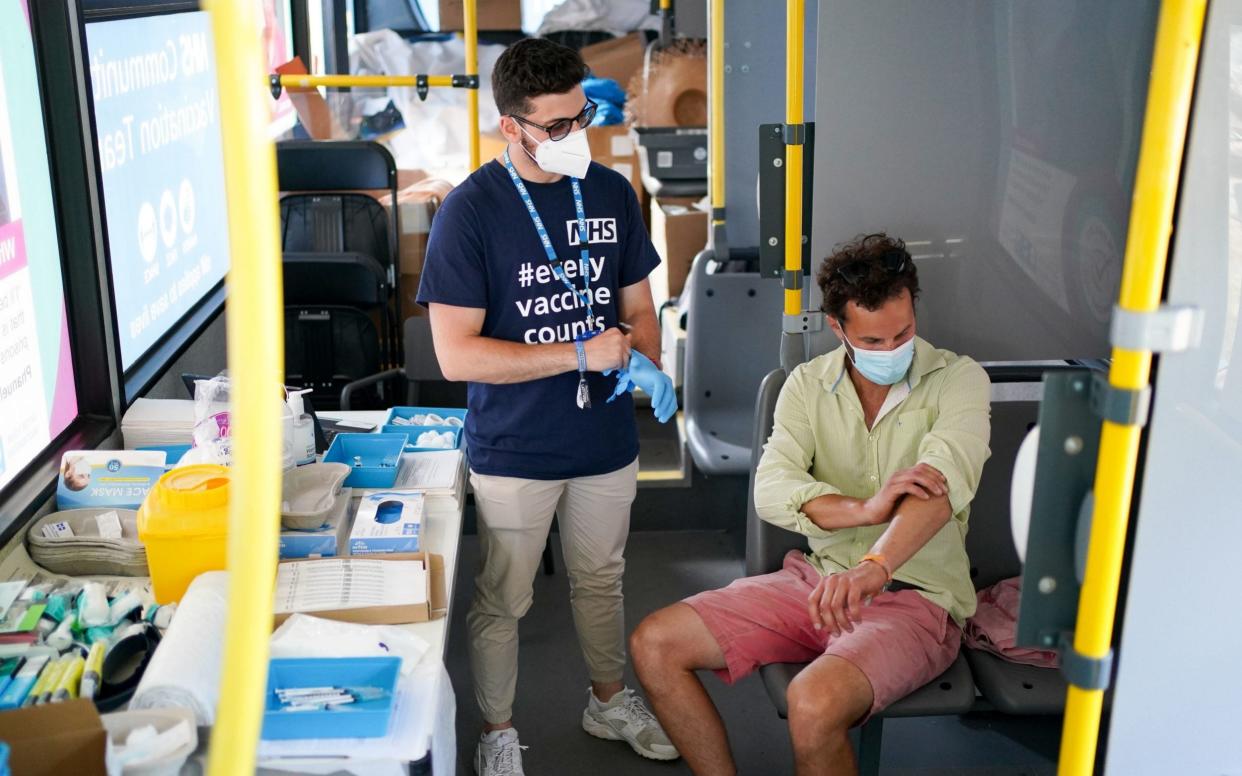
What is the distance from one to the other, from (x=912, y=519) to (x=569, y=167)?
980mm

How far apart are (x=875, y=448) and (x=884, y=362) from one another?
20 cm

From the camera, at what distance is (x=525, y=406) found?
99.0 inches

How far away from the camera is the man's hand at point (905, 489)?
2260 mm

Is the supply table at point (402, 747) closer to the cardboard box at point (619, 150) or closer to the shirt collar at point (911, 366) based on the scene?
the shirt collar at point (911, 366)

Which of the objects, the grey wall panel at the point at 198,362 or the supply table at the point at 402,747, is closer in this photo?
the supply table at the point at 402,747

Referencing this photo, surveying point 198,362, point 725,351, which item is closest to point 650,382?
point 725,351

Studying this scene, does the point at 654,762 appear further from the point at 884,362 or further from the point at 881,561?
the point at 884,362

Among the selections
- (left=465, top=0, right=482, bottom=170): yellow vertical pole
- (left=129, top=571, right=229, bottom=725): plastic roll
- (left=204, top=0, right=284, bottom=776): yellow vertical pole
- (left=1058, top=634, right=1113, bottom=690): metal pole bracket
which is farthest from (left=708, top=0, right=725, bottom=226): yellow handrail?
(left=204, top=0, right=284, bottom=776): yellow vertical pole

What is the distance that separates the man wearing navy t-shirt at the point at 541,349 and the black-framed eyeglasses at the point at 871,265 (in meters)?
0.43

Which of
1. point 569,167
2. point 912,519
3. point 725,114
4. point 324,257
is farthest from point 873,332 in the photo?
point 324,257

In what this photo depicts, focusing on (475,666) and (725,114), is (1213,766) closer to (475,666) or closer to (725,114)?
(475,666)

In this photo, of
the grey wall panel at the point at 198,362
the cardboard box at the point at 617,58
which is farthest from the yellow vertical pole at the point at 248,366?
the cardboard box at the point at 617,58

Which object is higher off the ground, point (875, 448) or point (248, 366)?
point (248, 366)

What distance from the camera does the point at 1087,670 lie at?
1.21m
